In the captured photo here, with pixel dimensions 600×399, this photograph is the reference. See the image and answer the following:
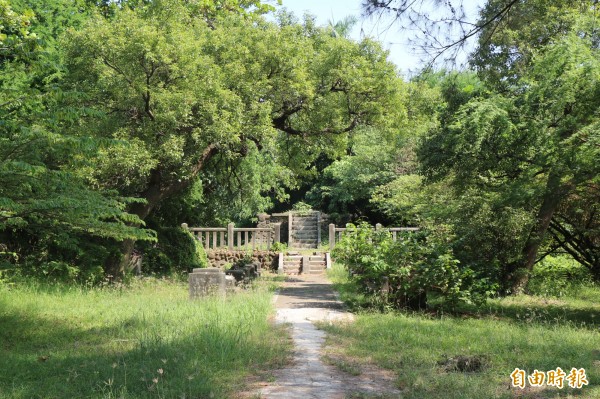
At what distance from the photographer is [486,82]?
13.6 m

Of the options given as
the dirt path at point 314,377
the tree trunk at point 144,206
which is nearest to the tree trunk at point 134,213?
the tree trunk at point 144,206

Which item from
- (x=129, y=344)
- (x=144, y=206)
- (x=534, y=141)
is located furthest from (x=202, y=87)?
(x=129, y=344)

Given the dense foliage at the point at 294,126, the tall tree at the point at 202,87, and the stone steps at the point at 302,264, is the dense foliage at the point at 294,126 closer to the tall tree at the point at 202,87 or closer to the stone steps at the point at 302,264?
the tall tree at the point at 202,87

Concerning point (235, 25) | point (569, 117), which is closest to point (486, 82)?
point (569, 117)

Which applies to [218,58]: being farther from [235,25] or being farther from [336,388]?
[336,388]

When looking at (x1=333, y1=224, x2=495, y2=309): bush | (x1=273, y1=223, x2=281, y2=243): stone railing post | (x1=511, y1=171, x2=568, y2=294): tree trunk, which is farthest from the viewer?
(x1=273, y1=223, x2=281, y2=243): stone railing post

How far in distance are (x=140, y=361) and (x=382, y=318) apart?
483cm

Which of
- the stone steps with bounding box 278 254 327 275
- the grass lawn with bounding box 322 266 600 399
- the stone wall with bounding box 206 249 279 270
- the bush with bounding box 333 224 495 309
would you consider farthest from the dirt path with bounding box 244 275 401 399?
the stone wall with bounding box 206 249 279 270

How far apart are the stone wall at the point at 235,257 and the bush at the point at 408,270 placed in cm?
1107

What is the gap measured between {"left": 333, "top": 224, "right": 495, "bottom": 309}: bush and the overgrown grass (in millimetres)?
2103

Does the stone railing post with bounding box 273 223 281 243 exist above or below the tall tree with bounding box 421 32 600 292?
below
